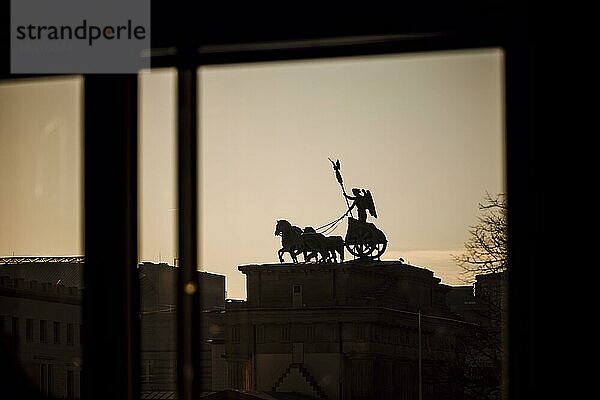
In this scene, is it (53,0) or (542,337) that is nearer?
(542,337)

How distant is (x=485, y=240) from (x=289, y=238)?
447mm

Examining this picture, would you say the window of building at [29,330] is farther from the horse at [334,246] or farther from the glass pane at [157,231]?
the horse at [334,246]

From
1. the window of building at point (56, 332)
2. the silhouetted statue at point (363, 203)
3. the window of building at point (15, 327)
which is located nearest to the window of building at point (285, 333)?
the silhouetted statue at point (363, 203)

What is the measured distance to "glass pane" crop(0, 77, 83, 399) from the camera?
195cm

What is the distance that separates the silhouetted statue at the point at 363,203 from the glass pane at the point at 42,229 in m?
0.63

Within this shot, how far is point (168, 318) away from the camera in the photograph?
6.08ft

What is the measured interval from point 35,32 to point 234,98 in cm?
46

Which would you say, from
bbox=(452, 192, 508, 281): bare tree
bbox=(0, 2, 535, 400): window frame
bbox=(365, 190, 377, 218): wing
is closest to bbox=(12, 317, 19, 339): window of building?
bbox=(0, 2, 535, 400): window frame

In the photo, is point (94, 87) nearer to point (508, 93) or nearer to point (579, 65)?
point (508, 93)

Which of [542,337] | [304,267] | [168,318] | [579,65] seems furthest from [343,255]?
[579,65]

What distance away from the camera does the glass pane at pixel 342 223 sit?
6.21 ft

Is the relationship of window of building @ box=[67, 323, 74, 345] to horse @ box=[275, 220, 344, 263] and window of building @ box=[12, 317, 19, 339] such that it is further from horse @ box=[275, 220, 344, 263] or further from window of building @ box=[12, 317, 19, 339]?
horse @ box=[275, 220, 344, 263]

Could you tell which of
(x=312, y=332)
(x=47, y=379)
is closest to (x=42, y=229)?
(x=47, y=379)

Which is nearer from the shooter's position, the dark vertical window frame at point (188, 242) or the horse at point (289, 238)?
the dark vertical window frame at point (188, 242)
